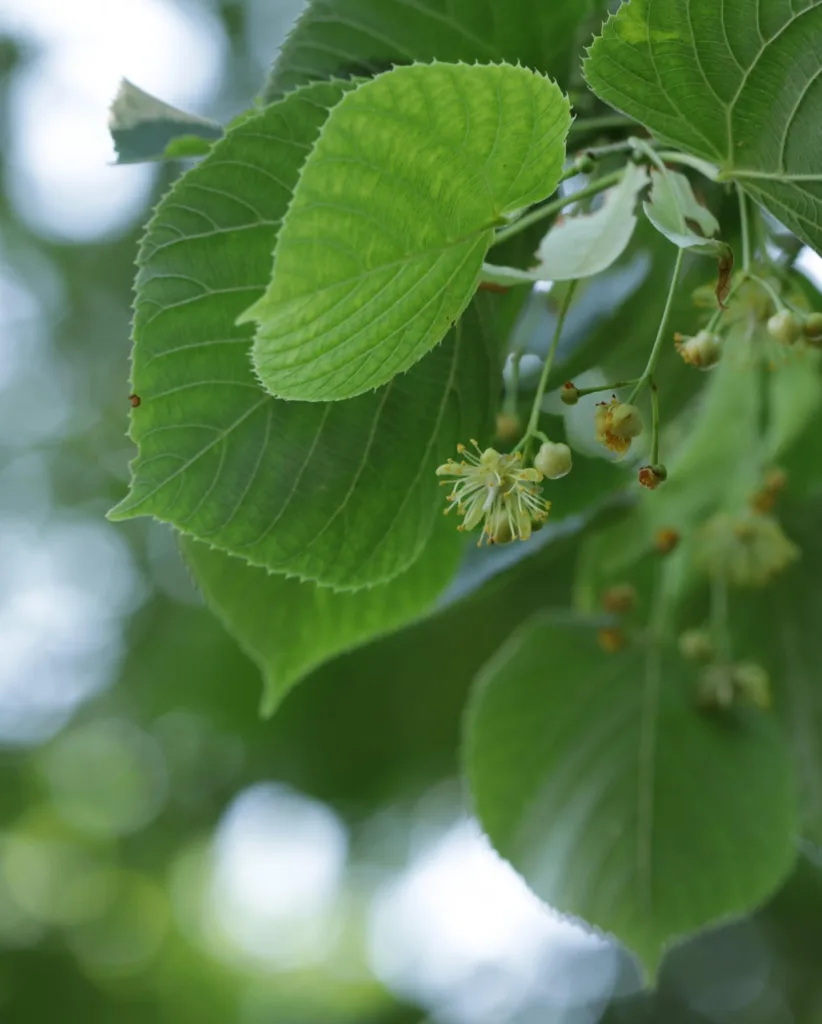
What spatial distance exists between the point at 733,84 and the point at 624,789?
25.3 inches

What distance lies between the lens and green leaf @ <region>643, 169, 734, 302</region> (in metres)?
0.53

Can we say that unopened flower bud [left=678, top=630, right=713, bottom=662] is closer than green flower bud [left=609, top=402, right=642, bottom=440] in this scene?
No

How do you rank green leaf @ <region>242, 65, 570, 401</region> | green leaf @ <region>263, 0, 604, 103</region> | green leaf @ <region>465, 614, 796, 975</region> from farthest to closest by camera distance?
green leaf @ <region>465, 614, 796, 975</region>, green leaf @ <region>263, 0, 604, 103</region>, green leaf @ <region>242, 65, 570, 401</region>

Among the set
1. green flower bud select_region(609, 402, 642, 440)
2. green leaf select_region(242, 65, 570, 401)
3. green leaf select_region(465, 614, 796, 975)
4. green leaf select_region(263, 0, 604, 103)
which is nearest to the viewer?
green leaf select_region(242, 65, 570, 401)

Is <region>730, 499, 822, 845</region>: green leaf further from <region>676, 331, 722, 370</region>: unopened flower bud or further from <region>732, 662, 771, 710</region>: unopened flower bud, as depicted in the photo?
<region>676, 331, 722, 370</region>: unopened flower bud

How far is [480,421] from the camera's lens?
2.28ft

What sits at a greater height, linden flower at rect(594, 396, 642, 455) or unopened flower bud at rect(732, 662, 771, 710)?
linden flower at rect(594, 396, 642, 455)

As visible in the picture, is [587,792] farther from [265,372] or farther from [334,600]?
[265,372]

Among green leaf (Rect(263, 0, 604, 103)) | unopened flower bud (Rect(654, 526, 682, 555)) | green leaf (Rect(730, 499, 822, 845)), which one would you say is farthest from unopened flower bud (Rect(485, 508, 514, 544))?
green leaf (Rect(730, 499, 822, 845))

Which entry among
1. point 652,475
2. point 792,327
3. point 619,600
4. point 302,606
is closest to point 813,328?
point 792,327

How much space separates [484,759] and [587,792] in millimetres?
101

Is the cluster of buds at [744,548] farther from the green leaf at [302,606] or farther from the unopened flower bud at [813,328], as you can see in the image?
the unopened flower bud at [813,328]

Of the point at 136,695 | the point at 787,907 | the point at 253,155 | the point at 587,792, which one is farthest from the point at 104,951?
the point at 253,155

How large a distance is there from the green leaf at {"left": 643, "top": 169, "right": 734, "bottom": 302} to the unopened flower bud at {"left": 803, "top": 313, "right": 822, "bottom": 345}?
5 cm
